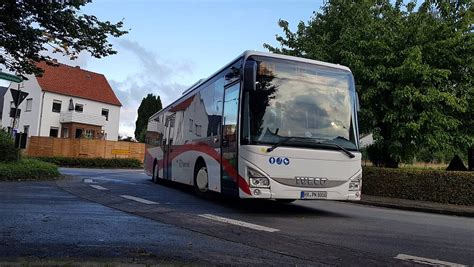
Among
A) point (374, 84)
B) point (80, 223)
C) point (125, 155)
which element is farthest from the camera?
point (125, 155)

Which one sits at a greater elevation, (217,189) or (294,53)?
(294,53)

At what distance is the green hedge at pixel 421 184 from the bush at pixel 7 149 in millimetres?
13523

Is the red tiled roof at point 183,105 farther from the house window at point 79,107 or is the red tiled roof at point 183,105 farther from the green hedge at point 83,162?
the house window at point 79,107

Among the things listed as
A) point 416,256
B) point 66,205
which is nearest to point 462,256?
point 416,256

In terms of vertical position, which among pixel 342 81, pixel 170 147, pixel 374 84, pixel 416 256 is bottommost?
pixel 416 256

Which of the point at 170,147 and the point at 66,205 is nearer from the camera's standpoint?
the point at 66,205

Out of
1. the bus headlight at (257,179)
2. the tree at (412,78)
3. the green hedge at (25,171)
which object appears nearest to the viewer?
the bus headlight at (257,179)

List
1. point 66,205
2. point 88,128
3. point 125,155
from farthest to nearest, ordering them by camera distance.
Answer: point 88,128 → point 125,155 → point 66,205

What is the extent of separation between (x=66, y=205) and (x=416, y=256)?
22.5 feet

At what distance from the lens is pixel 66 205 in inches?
390

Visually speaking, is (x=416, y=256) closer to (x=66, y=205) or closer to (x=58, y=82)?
(x=66, y=205)

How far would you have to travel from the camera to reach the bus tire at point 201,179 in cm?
1190

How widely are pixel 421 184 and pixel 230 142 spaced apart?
30.0 feet

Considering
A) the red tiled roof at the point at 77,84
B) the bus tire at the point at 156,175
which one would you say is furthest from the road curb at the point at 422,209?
the red tiled roof at the point at 77,84
